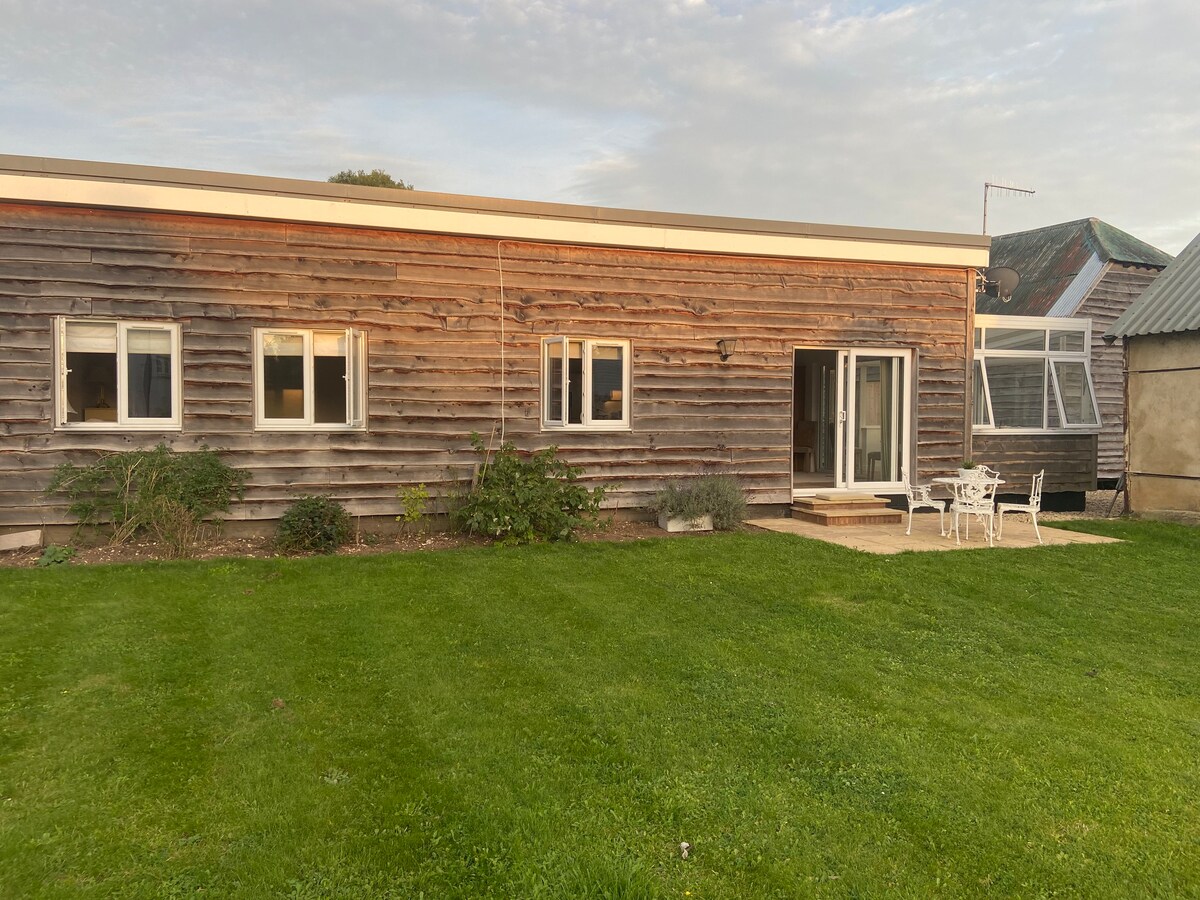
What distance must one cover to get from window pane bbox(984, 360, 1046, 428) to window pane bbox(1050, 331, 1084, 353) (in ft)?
1.56

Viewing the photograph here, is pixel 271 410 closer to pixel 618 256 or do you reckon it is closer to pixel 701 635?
pixel 618 256

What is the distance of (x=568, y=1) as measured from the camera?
1121cm

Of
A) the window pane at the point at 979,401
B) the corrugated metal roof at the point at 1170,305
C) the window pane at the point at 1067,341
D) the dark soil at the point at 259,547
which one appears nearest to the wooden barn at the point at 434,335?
the dark soil at the point at 259,547

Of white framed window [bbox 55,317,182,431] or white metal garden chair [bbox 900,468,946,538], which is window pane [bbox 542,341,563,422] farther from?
white metal garden chair [bbox 900,468,946,538]

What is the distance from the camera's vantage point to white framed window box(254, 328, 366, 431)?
27.7ft

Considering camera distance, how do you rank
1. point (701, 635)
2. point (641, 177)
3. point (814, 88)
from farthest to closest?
point (641, 177) → point (814, 88) → point (701, 635)

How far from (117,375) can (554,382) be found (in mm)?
4496

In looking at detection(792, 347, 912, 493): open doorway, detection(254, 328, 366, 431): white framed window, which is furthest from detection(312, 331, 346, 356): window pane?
detection(792, 347, 912, 493): open doorway

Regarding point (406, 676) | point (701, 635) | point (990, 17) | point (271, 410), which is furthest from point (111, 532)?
point (990, 17)

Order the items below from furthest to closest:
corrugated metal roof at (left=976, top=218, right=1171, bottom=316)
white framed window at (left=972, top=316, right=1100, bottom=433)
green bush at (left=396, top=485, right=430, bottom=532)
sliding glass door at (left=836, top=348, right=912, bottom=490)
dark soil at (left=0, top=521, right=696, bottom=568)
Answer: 1. corrugated metal roof at (left=976, top=218, right=1171, bottom=316)
2. white framed window at (left=972, top=316, right=1100, bottom=433)
3. sliding glass door at (left=836, top=348, right=912, bottom=490)
4. green bush at (left=396, top=485, right=430, bottom=532)
5. dark soil at (left=0, top=521, right=696, bottom=568)

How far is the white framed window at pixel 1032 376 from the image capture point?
12.2 metres

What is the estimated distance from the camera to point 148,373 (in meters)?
8.09

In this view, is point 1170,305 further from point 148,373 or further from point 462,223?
point 148,373

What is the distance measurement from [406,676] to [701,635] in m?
1.89
